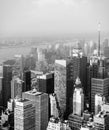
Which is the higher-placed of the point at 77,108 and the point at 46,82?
the point at 46,82

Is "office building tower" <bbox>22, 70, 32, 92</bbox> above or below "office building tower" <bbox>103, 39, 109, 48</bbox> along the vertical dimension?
below

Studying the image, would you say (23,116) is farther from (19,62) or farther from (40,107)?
(19,62)

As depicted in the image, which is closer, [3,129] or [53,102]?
[3,129]

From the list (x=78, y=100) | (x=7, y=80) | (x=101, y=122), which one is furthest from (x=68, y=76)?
(x=101, y=122)

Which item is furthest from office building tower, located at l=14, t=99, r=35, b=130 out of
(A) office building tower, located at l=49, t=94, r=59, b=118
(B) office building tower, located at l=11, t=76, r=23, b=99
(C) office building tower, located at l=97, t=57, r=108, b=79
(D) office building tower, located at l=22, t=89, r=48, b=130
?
(C) office building tower, located at l=97, t=57, r=108, b=79

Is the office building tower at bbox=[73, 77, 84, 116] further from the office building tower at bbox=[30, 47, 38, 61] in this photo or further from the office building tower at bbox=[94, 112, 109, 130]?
the office building tower at bbox=[30, 47, 38, 61]

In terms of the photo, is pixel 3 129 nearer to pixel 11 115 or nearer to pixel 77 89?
pixel 11 115

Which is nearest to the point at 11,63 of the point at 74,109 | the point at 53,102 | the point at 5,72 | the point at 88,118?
the point at 5,72
